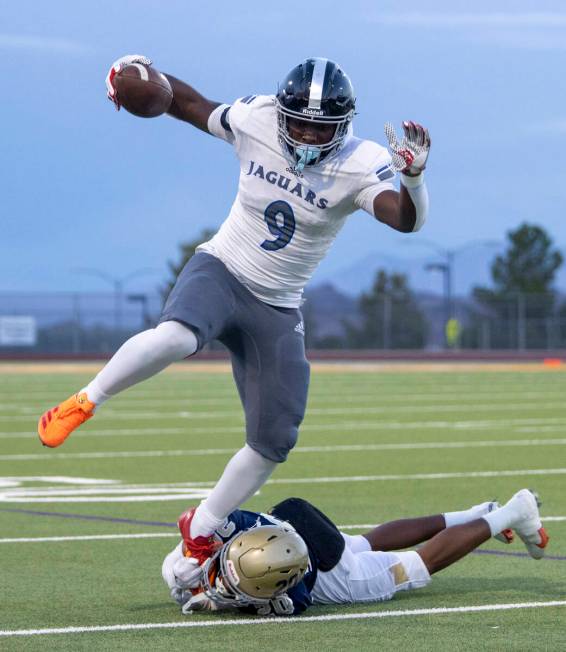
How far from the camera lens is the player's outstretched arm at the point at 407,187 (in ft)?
19.3

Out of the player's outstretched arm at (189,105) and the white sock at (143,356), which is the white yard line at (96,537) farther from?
the player's outstretched arm at (189,105)

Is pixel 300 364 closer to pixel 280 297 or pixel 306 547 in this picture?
pixel 280 297

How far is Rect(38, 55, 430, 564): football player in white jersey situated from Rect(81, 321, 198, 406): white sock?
0.02 m

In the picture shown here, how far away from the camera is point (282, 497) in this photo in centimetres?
1021

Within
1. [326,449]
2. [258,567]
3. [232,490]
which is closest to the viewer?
[258,567]

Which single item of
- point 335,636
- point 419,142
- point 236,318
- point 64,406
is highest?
point 419,142

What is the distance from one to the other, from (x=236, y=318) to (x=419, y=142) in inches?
45.3

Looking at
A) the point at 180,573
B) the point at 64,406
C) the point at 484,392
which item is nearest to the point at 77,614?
the point at 180,573

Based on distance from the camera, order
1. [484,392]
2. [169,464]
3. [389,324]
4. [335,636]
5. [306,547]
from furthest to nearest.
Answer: [389,324], [484,392], [169,464], [306,547], [335,636]

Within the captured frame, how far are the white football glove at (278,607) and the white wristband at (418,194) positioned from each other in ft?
5.16

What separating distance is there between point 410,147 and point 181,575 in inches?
75.7

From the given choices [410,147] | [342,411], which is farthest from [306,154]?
[342,411]

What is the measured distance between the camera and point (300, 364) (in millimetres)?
6555

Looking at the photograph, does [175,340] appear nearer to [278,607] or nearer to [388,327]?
[278,607]
